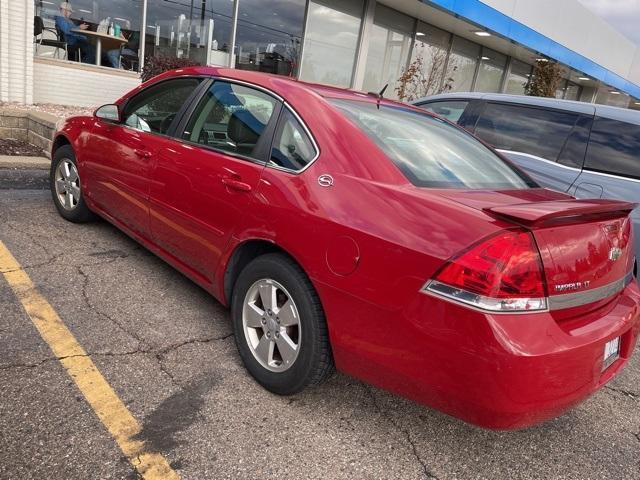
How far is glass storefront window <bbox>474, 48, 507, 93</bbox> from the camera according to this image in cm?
1841

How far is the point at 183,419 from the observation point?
7.60 feet

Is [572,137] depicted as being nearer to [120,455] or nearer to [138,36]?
[120,455]

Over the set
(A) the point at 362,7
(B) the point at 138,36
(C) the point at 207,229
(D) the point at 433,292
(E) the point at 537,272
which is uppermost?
(A) the point at 362,7

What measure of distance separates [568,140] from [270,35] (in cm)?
941

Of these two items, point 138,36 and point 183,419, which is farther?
point 138,36

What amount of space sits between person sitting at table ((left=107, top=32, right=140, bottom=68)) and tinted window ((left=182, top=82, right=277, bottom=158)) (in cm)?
830

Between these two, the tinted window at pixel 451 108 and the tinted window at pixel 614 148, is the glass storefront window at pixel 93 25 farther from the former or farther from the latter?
the tinted window at pixel 614 148

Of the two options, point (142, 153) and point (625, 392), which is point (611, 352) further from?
point (142, 153)

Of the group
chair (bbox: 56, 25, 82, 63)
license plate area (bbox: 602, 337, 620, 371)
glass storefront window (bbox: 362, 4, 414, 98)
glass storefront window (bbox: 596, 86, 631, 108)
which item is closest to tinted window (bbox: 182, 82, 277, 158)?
license plate area (bbox: 602, 337, 620, 371)

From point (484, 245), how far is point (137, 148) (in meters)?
2.60

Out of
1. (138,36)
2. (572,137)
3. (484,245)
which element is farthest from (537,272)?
(138,36)

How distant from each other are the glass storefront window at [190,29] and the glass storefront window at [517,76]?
12500 millimetres

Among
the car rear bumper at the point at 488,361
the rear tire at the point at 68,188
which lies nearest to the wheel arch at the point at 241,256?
the car rear bumper at the point at 488,361

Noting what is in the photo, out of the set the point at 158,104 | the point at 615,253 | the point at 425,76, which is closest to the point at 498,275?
the point at 615,253
